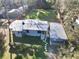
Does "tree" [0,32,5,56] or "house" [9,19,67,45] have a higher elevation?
"house" [9,19,67,45]

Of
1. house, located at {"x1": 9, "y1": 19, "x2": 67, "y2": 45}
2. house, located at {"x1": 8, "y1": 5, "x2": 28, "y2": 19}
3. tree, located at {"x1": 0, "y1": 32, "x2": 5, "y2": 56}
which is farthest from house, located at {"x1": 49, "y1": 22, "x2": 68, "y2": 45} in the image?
tree, located at {"x1": 0, "y1": 32, "x2": 5, "y2": 56}

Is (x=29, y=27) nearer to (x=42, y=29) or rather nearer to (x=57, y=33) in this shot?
(x=42, y=29)

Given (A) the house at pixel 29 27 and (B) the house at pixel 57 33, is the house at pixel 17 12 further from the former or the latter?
(B) the house at pixel 57 33

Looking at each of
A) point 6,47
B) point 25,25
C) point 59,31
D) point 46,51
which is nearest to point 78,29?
point 59,31

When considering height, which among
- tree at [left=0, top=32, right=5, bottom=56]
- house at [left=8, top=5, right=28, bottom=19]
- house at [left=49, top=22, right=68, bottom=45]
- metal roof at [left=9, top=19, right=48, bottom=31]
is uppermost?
house at [left=8, top=5, right=28, bottom=19]

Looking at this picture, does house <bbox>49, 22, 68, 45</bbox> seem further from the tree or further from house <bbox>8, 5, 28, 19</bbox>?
the tree

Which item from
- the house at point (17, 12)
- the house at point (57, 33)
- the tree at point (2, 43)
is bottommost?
the tree at point (2, 43)

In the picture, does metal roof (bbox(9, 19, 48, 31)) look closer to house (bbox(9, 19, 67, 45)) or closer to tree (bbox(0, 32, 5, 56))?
house (bbox(9, 19, 67, 45))

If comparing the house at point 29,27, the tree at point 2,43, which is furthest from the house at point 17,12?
the tree at point 2,43

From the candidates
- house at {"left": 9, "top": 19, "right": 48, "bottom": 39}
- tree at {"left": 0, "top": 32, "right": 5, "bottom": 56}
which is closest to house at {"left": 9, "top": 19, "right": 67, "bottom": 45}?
house at {"left": 9, "top": 19, "right": 48, "bottom": 39}
